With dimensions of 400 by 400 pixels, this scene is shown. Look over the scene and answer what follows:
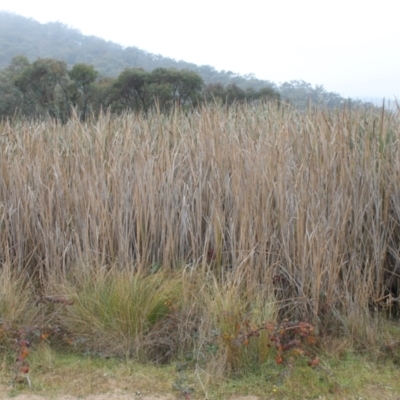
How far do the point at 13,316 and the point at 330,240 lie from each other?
2.14 metres

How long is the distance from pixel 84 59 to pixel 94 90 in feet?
73.7

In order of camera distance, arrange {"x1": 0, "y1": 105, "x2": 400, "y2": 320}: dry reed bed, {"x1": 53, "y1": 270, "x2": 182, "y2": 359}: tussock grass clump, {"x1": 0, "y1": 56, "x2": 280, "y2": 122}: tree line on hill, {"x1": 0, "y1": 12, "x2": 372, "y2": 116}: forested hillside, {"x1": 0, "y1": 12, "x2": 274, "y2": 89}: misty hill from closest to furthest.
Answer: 1. {"x1": 53, "y1": 270, "x2": 182, "y2": 359}: tussock grass clump
2. {"x1": 0, "y1": 105, "x2": 400, "y2": 320}: dry reed bed
3. {"x1": 0, "y1": 56, "x2": 280, "y2": 122}: tree line on hill
4. {"x1": 0, "y1": 12, "x2": 372, "y2": 116}: forested hillside
5. {"x1": 0, "y1": 12, "x2": 274, "y2": 89}: misty hill

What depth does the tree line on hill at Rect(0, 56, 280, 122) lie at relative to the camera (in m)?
14.1

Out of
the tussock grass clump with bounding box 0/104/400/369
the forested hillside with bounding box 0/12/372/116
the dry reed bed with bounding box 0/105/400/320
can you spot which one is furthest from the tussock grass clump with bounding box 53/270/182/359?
the forested hillside with bounding box 0/12/372/116

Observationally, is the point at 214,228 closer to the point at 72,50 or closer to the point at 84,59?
the point at 84,59

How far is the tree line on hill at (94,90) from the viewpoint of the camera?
14055 mm

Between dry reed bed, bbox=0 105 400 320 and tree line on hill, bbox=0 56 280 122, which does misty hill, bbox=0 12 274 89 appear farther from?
dry reed bed, bbox=0 105 400 320

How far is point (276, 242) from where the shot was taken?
11.8 ft

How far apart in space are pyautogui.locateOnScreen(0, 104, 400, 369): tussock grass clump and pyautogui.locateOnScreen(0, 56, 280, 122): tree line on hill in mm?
9596

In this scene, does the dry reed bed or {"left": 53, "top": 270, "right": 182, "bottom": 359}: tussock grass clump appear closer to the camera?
{"left": 53, "top": 270, "right": 182, "bottom": 359}: tussock grass clump

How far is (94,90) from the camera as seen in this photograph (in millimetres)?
15250

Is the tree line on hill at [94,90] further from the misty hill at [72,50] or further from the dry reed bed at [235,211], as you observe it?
the dry reed bed at [235,211]

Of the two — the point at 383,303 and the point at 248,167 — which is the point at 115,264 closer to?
the point at 248,167

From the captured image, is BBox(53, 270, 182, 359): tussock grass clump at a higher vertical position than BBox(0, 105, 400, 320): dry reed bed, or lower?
lower
